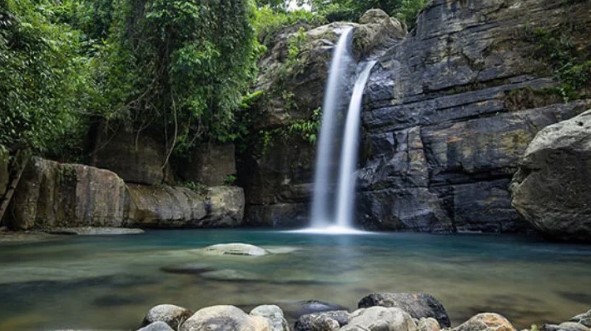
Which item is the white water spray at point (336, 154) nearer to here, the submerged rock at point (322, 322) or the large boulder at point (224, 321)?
the submerged rock at point (322, 322)

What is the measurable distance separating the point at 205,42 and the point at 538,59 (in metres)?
9.61

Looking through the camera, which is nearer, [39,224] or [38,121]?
[38,121]

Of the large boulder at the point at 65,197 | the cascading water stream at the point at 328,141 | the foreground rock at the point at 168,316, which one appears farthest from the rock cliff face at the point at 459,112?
the foreground rock at the point at 168,316

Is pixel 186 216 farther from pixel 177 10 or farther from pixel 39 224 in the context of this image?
pixel 177 10

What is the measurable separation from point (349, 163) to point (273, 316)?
1232cm

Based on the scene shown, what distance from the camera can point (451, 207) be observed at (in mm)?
12859

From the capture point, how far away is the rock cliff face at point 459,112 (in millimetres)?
12375

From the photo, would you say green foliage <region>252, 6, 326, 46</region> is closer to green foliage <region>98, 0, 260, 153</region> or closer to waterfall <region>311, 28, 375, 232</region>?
waterfall <region>311, 28, 375, 232</region>

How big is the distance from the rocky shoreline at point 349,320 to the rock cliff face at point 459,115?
980 cm

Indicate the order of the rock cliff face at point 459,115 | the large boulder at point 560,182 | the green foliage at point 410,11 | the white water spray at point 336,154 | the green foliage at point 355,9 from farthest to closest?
the green foliage at point 355,9, the green foliage at point 410,11, the white water spray at point 336,154, the rock cliff face at point 459,115, the large boulder at point 560,182

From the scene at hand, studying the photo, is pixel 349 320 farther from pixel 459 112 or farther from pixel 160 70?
pixel 160 70

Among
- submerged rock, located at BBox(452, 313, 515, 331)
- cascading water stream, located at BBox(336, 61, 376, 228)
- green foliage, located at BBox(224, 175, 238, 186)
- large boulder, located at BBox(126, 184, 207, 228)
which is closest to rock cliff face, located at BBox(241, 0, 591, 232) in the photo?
cascading water stream, located at BBox(336, 61, 376, 228)

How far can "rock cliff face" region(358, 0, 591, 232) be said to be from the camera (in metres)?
12.4

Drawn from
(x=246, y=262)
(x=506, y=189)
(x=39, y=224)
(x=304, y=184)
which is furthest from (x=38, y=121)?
(x=506, y=189)
